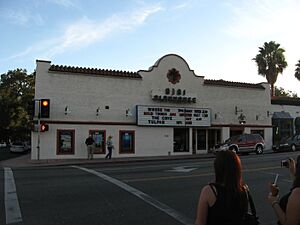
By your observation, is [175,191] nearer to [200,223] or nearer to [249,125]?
[200,223]

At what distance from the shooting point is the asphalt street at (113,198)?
7.82 metres

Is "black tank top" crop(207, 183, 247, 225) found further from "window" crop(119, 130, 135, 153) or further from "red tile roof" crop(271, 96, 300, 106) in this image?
Answer: "red tile roof" crop(271, 96, 300, 106)

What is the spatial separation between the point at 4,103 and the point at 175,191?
54.5 metres

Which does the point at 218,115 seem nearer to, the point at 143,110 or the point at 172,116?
the point at 172,116

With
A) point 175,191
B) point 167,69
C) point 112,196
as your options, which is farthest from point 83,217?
point 167,69

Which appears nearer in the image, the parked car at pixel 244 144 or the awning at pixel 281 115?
the parked car at pixel 244 144

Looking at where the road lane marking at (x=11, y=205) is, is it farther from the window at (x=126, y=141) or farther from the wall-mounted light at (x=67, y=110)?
the window at (x=126, y=141)

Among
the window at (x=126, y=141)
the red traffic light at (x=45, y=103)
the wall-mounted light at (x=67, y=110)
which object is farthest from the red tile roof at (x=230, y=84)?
the red traffic light at (x=45, y=103)

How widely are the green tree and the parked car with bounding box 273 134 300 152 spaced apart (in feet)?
124

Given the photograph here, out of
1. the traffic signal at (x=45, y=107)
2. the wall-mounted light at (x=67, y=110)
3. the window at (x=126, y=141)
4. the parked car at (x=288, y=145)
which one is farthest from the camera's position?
the parked car at (x=288, y=145)

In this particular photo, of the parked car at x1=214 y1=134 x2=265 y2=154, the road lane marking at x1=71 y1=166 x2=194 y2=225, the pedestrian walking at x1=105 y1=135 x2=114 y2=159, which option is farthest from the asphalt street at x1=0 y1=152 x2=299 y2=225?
the parked car at x1=214 y1=134 x2=265 y2=154

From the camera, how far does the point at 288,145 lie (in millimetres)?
33312

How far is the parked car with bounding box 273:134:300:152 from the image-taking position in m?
33.3

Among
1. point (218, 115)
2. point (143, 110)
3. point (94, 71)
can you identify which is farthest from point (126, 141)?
point (218, 115)
